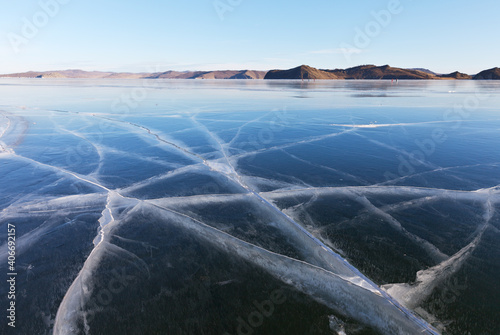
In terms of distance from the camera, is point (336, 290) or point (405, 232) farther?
point (405, 232)

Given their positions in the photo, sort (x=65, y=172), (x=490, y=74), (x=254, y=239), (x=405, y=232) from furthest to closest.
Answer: (x=490, y=74) → (x=65, y=172) → (x=405, y=232) → (x=254, y=239)

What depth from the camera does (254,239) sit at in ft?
15.9

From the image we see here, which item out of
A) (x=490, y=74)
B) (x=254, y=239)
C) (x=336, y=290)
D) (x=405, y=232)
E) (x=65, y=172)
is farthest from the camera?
(x=490, y=74)

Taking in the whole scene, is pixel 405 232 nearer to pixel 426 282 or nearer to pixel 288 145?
pixel 426 282

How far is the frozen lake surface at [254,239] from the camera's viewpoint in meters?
3.31

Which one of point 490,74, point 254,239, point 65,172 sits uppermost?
point 490,74

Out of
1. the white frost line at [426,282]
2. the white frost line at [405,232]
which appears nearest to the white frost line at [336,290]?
the white frost line at [426,282]

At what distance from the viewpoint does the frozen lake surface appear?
331 cm

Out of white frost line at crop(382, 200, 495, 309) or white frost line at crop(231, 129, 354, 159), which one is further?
white frost line at crop(231, 129, 354, 159)

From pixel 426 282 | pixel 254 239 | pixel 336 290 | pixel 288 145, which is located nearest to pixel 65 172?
pixel 254 239

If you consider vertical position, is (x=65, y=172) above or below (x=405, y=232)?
below

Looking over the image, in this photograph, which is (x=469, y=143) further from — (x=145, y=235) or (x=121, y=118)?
(x=121, y=118)

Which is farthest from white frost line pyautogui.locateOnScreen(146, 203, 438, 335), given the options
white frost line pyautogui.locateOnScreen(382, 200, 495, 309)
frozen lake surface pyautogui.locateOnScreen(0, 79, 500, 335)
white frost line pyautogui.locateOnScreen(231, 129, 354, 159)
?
white frost line pyautogui.locateOnScreen(231, 129, 354, 159)

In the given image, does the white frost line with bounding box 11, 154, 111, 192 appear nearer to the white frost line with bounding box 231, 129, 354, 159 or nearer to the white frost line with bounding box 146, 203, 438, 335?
the white frost line with bounding box 146, 203, 438, 335
